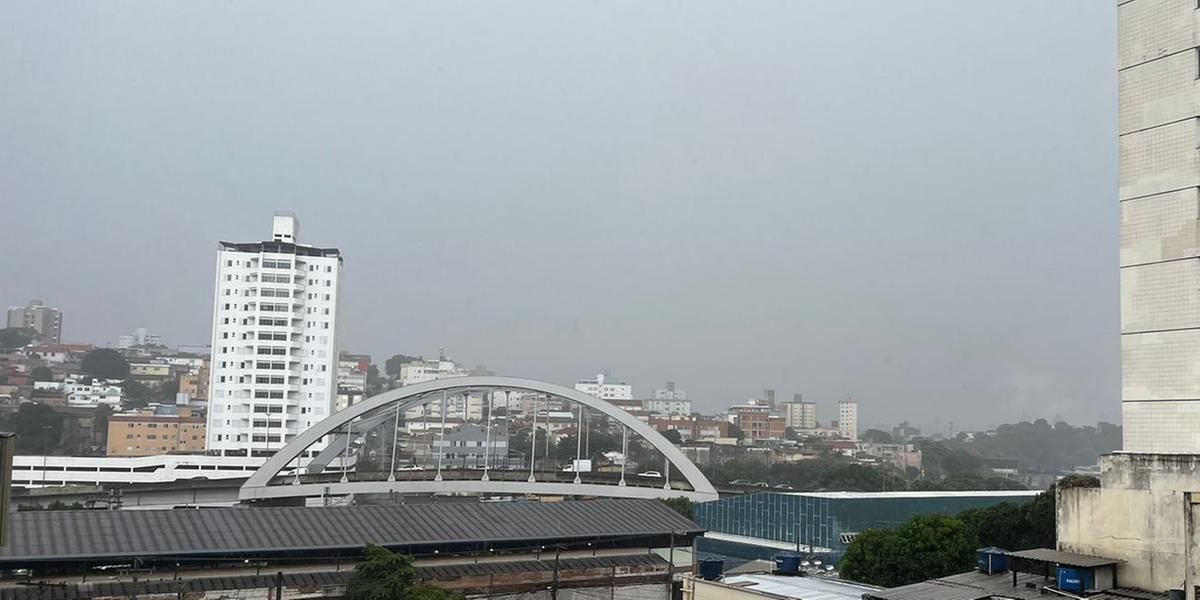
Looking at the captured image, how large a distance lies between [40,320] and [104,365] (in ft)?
188

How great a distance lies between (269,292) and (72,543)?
234ft

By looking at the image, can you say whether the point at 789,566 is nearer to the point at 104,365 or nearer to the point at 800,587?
the point at 800,587

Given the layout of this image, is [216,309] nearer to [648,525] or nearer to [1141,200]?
[648,525]

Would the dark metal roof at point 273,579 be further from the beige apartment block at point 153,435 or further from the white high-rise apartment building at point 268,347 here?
the beige apartment block at point 153,435

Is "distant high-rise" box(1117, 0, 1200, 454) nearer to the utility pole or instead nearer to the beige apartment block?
the utility pole

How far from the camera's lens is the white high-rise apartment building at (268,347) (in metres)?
84.6

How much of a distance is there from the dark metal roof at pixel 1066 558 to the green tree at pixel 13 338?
18287 centimetres

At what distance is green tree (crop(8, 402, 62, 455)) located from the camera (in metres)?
94.0

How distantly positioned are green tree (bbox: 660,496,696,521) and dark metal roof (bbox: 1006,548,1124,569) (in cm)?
3528

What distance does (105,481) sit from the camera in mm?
70812

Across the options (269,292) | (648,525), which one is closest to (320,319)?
(269,292)

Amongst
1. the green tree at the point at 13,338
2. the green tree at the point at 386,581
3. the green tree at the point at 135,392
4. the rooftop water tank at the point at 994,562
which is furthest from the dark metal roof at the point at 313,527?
the green tree at the point at 13,338

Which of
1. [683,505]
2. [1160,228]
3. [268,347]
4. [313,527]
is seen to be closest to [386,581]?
[313,527]

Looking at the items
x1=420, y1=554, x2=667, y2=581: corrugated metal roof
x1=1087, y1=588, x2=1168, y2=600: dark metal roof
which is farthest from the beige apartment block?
x1=1087, y1=588, x2=1168, y2=600: dark metal roof
